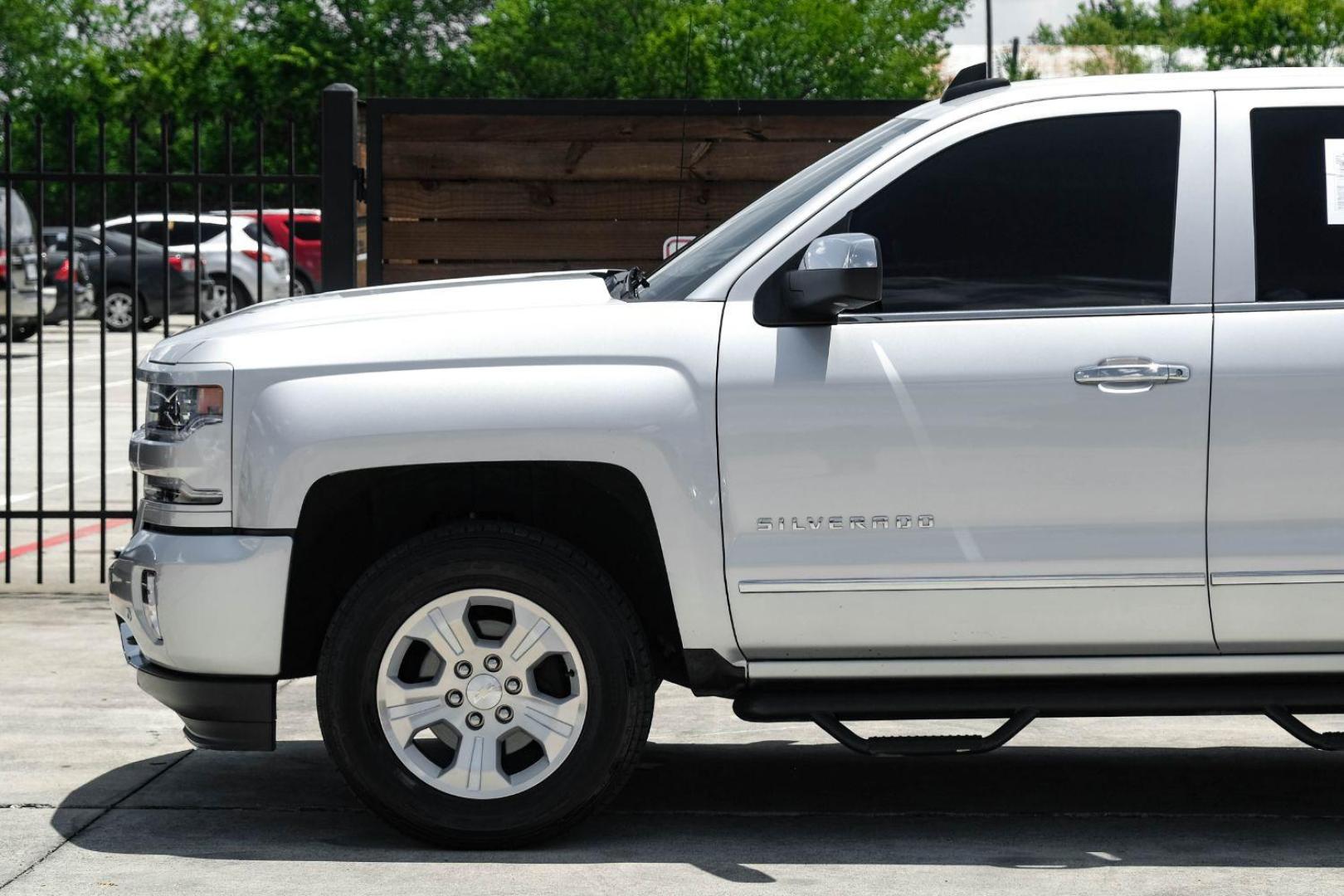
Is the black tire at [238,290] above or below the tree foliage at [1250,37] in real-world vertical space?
below

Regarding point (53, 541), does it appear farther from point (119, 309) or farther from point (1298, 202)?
point (119, 309)

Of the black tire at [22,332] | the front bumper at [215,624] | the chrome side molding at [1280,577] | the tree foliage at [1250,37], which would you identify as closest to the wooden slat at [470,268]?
the front bumper at [215,624]

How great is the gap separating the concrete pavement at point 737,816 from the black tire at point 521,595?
12 centimetres

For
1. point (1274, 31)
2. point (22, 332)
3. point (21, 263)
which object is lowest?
point (22, 332)

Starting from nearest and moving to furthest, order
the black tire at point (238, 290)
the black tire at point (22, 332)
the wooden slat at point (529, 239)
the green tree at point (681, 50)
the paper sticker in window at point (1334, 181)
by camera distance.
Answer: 1. the paper sticker in window at point (1334, 181)
2. the wooden slat at point (529, 239)
3. the black tire at point (22, 332)
4. the black tire at point (238, 290)
5. the green tree at point (681, 50)

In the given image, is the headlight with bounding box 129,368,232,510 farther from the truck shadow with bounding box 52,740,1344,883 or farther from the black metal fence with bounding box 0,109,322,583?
the black metal fence with bounding box 0,109,322,583

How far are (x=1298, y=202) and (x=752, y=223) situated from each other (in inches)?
57.7

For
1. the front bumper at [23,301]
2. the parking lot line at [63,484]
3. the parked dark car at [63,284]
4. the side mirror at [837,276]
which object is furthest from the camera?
the parked dark car at [63,284]

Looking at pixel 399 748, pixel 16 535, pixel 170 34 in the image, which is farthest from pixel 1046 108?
pixel 170 34

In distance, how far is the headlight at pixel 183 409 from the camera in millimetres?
5047

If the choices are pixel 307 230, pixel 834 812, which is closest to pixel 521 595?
pixel 834 812

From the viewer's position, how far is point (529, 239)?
9.02 m

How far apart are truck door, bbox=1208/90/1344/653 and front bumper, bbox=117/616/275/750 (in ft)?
8.13

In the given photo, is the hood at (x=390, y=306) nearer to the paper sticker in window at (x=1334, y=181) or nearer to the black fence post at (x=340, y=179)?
the paper sticker in window at (x=1334, y=181)
